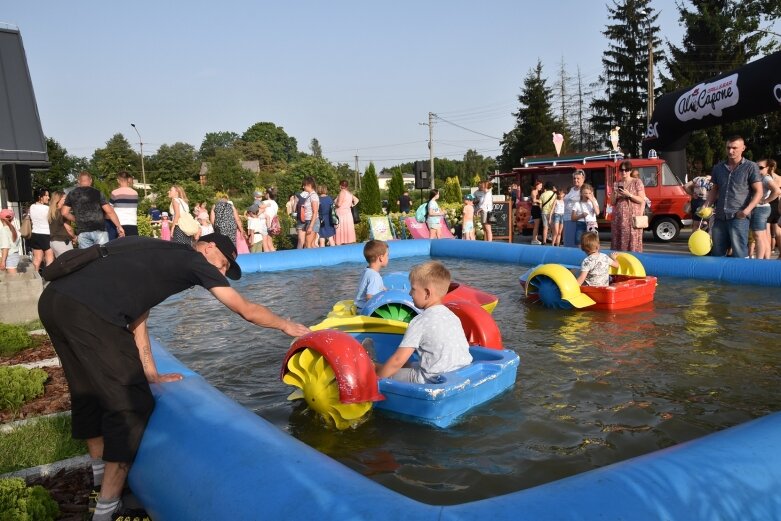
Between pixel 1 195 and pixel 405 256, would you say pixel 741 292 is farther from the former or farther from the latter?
pixel 1 195

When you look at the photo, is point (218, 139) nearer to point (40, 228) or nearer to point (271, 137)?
point (271, 137)

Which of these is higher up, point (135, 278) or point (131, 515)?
point (135, 278)

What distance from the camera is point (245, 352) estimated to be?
6.08 meters

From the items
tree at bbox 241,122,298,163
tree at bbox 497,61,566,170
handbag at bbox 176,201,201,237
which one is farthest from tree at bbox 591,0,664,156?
tree at bbox 241,122,298,163

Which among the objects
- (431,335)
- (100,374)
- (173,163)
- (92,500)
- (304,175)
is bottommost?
(92,500)

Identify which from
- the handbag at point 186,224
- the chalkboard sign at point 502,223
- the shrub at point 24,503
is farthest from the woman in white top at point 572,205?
the shrub at point 24,503

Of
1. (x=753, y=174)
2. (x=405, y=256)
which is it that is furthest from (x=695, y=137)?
(x=753, y=174)

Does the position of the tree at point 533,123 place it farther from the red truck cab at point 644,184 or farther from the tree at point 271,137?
the tree at point 271,137

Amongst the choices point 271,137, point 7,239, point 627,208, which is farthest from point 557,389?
point 271,137

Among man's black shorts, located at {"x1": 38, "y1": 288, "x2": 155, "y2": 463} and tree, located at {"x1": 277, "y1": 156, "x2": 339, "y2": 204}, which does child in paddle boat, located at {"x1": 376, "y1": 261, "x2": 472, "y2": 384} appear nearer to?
man's black shorts, located at {"x1": 38, "y1": 288, "x2": 155, "y2": 463}

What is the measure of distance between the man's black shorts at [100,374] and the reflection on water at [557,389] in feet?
3.92

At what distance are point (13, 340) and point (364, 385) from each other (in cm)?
399

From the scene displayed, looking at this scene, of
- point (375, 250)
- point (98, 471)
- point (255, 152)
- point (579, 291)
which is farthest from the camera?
point (255, 152)

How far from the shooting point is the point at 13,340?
235 inches
